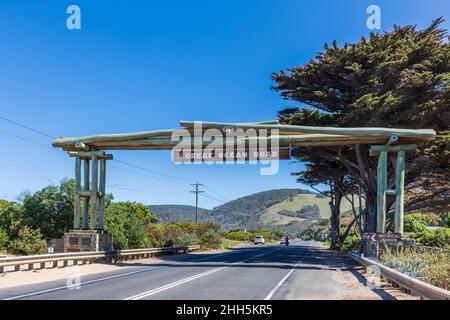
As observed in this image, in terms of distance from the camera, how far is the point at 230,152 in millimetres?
22734

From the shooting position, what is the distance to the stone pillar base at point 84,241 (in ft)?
75.0

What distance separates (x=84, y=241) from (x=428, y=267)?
15.8 meters

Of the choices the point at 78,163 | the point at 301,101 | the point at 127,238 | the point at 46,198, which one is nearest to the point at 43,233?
the point at 46,198

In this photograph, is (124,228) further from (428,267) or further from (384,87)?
(428,267)

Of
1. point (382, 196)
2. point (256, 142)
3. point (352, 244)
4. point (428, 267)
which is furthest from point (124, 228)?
point (428, 267)

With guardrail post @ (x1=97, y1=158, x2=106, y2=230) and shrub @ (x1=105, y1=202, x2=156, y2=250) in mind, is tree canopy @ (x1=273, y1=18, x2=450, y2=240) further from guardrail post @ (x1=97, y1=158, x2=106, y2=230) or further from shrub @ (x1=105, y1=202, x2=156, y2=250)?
shrub @ (x1=105, y1=202, x2=156, y2=250)

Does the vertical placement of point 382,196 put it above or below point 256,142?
below

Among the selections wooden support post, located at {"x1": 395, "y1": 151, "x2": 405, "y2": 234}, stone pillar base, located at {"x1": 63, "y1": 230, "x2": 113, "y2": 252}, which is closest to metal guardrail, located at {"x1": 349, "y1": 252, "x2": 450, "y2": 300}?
wooden support post, located at {"x1": 395, "y1": 151, "x2": 405, "y2": 234}

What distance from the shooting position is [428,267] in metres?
13.4

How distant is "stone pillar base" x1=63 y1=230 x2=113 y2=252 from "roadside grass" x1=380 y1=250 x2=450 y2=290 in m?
13.3

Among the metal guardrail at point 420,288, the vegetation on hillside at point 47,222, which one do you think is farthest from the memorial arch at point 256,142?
the metal guardrail at point 420,288

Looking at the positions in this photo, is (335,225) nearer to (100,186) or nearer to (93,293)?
(100,186)

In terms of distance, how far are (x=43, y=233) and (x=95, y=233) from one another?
757 cm

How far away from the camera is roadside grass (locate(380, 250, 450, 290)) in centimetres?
1186
